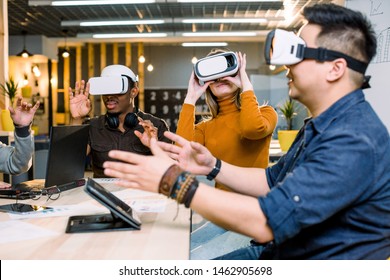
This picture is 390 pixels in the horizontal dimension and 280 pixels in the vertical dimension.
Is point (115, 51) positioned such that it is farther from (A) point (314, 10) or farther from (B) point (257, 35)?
(A) point (314, 10)

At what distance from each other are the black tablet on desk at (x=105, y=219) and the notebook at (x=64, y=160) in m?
0.47

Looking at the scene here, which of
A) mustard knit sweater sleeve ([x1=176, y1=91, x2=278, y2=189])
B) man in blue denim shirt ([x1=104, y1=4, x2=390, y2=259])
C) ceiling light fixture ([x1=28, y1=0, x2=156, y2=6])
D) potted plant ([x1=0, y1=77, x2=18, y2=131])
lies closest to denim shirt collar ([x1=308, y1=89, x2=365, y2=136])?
man in blue denim shirt ([x1=104, y1=4, x2=390, y2=259])

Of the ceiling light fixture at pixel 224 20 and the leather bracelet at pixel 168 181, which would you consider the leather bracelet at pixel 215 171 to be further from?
the ceiling light fixture at pixel 224 20

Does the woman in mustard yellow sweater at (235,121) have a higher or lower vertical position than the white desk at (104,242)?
higher

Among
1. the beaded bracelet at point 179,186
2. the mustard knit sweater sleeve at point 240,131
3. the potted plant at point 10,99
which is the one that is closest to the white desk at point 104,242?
the beaded bracelet at point 179,186

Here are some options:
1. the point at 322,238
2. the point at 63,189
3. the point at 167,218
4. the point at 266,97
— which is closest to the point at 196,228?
the point at 167,218

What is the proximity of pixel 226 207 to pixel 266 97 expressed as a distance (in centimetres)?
903

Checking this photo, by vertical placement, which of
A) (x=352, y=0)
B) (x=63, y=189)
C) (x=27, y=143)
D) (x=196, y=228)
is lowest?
(x=196, y=228)

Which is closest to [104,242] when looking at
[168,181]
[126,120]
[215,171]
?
[168,181]

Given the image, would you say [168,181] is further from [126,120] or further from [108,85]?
[126,120]

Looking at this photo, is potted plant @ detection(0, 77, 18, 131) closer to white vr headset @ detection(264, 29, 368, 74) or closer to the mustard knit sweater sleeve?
the mustard knit sweater sleeve

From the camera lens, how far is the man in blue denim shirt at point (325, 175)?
1111 mm

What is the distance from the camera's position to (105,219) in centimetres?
156

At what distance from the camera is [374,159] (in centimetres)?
113
